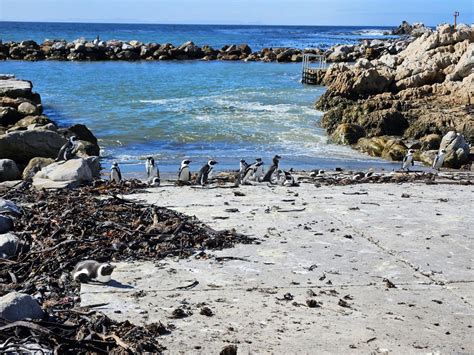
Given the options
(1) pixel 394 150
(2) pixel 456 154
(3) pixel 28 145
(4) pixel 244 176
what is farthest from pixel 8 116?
(2) pixel 456 154

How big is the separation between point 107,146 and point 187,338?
594 inches

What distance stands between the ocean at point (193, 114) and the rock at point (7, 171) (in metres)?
2.74

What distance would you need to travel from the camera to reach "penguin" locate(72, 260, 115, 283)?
559 centimetres

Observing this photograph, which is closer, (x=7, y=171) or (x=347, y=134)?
(x=7, y=171)

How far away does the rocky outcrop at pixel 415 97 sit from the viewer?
19.8 m

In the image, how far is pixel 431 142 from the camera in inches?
724

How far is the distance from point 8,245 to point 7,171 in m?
6.79

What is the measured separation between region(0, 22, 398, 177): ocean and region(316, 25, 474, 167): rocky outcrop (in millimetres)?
1195

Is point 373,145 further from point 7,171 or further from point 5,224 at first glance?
point 5,224

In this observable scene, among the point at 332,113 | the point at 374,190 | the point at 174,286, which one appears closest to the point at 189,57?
the point at 332,113

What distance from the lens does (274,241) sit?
6.97 meters

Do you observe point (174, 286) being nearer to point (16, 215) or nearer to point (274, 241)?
point (274, 241)

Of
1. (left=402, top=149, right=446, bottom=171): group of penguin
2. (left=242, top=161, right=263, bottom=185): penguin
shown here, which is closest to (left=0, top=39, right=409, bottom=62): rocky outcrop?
(left=402, top=149, right=446, bottom=171): group of penguin

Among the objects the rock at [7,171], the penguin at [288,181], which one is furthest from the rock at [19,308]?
the rock at [7,171]
